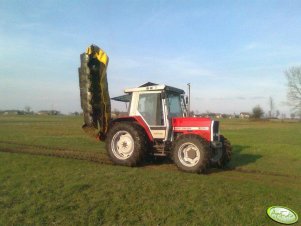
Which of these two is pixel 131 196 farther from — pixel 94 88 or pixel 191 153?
pixel 94 88

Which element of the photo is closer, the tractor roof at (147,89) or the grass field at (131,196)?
the grass field at (131,196)

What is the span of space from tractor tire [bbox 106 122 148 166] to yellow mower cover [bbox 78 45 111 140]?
0.58 meters

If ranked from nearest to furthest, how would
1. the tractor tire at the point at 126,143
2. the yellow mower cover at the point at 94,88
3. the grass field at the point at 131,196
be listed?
the grass field at the point at 131,196, the tractor tire at the point at 126,143, the yellow mower cover at the point at 94,88

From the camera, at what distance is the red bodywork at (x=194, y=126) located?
1053 cm

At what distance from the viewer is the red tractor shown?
10188 millimetres

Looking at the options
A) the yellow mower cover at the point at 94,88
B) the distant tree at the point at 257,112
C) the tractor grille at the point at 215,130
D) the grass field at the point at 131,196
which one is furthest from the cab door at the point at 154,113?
the distant tree at the point at 257,112

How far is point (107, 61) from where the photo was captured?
36.7 feet

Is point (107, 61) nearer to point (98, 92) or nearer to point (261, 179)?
point (98, 92)

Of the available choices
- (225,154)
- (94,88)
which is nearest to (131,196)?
(225,154)

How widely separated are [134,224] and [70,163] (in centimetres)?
536

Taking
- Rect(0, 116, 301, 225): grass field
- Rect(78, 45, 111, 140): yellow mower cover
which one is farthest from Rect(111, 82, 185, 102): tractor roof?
Rect(0, 116, 301, 225): grass field

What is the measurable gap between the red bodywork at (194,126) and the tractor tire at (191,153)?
531mm

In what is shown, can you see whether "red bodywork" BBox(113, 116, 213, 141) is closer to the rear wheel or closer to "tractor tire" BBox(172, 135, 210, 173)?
"tractor tire" BBox(172, 135, 210, 173)

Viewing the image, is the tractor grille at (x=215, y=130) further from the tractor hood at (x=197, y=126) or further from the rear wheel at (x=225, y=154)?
the rear wheel at (x=225, y=154)
